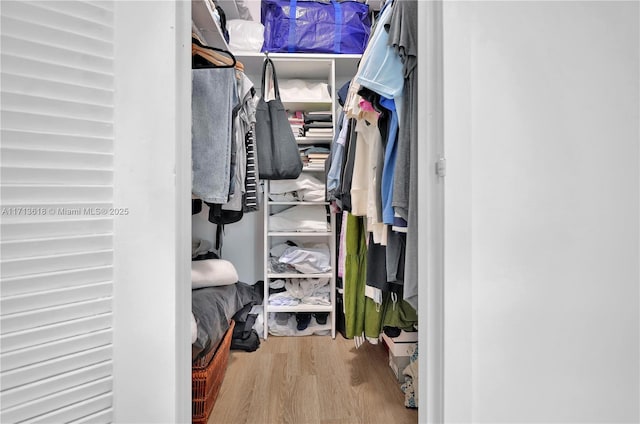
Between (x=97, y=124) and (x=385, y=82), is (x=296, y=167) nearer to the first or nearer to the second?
(x=385, y=82)

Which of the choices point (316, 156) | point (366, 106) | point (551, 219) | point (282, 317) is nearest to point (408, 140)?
point (366, 106)

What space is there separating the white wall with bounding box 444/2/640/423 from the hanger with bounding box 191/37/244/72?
98cm

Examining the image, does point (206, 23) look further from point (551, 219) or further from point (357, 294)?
point (551, 219)

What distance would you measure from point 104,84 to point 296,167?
1.29 meters

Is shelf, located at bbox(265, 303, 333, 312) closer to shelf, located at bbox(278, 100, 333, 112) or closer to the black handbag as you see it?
the black handbag

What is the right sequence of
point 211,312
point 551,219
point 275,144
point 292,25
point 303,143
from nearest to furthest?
point 551,219, point 211,312, point 275,144, point 292,25, point 303,143

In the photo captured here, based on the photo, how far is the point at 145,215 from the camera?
703 mm

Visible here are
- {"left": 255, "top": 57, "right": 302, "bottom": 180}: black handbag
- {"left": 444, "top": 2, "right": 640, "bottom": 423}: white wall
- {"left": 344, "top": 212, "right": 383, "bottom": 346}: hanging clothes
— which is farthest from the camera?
{"left": 255, "top": 57, "right": 302, "bottom": 180}: black handbag

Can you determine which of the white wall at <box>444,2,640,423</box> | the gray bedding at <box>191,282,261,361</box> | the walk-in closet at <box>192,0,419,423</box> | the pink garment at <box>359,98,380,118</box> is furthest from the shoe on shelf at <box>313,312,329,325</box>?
the white wall at <box>444,2,640,423</box>

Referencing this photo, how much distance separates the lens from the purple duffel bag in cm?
226

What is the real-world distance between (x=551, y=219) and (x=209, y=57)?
130cm

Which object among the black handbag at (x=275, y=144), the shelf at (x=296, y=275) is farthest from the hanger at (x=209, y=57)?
the shelf at (x=296, y=275)

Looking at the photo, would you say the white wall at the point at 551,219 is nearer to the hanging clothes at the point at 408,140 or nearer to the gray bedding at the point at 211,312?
the hanging clothes at the point at 408,140

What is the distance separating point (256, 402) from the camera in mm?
1497
